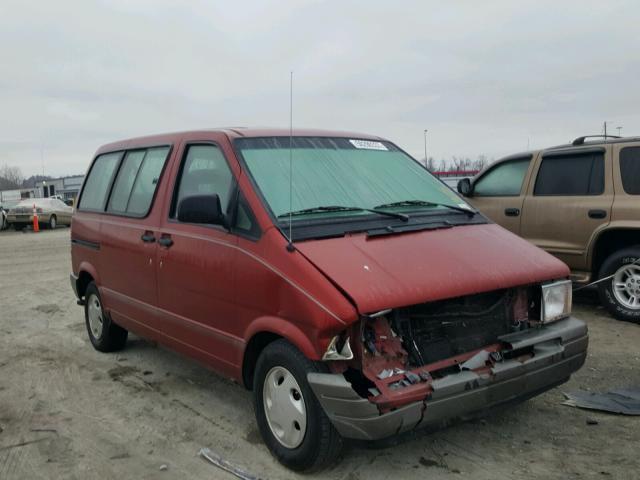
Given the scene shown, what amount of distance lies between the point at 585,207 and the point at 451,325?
428cm

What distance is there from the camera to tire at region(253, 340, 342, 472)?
316 centimetres

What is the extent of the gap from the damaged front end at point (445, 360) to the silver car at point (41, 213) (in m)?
22.3

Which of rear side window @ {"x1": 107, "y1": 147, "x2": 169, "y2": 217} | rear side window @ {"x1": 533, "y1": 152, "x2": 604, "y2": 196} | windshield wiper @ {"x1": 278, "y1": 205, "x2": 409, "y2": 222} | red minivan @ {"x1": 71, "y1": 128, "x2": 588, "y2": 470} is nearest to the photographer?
red minivan @ {"x1": 71, "y1": 128, "x2": 588, "y2": 470}

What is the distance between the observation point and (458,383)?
3104mm

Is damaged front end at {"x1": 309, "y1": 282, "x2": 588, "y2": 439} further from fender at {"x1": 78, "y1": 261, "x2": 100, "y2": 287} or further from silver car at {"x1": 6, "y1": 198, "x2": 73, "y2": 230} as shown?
silver car at {"x1": 6, "y1": 198, "x2": 73, "y2": 230}

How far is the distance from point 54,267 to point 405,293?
10706 mm

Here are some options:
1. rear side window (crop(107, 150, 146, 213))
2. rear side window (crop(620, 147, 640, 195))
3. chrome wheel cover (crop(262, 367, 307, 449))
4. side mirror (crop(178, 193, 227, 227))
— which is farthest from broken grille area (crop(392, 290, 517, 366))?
rear side window (crop(620, 147, 640, 195))

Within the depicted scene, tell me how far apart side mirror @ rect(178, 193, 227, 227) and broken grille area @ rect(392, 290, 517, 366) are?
129cm

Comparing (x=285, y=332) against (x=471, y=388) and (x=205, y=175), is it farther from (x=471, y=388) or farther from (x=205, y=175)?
(x=205, y=175)

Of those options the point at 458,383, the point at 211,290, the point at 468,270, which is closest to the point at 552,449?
the point at 458,383

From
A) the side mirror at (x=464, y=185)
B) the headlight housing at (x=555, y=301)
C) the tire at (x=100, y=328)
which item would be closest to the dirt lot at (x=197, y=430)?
the tire at (x=100, y=328)

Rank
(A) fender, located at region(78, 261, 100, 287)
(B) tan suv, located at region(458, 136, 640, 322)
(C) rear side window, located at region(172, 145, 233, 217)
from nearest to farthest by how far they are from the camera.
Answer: (C) rear side window, located at region(172, 145, 233, 217)
(A) fender, located at region(78, 261, 100, 287)
(B) tan suv, located at region(458, 136, 640, 322)

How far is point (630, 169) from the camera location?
6656 mm

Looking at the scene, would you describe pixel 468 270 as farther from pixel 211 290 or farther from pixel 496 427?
pixel 211 290
